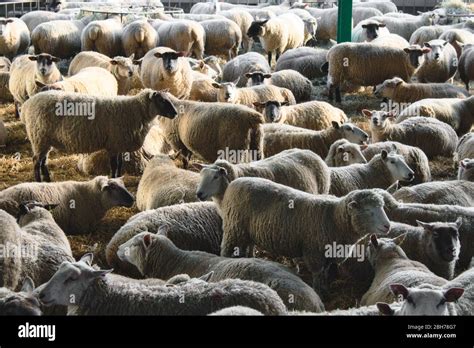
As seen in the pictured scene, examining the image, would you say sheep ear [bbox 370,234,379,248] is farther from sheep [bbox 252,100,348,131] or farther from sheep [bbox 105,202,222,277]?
sheep [bbox 252,100,348,131]

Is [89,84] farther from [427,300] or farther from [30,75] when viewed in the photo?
[427,300]

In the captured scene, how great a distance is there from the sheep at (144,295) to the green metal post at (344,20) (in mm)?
10621

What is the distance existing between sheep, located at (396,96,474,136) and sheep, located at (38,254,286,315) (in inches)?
246

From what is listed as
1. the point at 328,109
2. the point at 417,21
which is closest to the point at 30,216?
the point at 328,109

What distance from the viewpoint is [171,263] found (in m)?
6.04

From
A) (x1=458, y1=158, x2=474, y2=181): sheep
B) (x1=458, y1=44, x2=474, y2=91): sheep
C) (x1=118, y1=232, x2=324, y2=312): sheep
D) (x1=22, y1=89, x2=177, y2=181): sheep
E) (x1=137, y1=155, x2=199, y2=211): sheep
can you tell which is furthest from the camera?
(x1=458, y1=44, x2=474, y2=91): sheep

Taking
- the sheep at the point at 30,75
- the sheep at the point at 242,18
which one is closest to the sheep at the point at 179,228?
the sheep at the point at 30,75

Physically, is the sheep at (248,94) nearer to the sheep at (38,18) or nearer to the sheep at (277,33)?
the sheep at (277,33)

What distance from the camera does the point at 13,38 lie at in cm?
1675

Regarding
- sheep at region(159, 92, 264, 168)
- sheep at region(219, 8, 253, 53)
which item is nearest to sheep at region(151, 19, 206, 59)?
sheep at region(219, 8, 253, 53)

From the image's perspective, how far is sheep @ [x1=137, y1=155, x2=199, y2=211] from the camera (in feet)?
24.4

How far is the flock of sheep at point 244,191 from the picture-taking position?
5.02 meters

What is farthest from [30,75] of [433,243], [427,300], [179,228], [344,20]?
[427,300]

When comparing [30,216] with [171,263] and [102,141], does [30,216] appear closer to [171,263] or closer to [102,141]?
[171,263]
